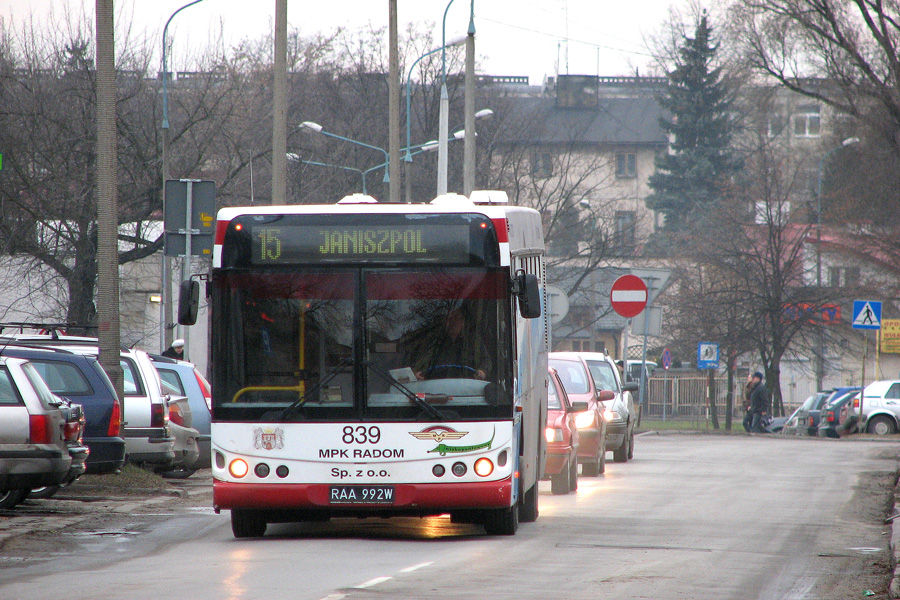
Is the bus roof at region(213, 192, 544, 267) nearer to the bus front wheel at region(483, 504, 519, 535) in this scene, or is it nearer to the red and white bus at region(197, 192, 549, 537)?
the red and white bus at region(197, 192, 549, 537)

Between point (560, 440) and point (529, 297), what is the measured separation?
234 inches

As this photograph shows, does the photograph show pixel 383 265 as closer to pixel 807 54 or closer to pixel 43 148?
pixel 43 148

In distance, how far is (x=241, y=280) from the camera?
1206 centimetres

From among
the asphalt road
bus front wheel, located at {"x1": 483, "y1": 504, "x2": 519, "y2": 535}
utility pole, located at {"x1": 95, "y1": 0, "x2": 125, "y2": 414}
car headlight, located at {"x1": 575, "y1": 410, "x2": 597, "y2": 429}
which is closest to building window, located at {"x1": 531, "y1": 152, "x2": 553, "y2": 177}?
car headlight, located at {"x1": 575, "y1": 410, "x2": 597, "y2": 429}

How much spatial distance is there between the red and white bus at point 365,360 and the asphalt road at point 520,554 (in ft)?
1.62

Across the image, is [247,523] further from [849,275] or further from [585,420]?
[849,275]

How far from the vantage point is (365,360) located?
1187cm

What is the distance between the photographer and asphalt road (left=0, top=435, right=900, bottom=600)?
30.5ft

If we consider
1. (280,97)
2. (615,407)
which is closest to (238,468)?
(280,97)

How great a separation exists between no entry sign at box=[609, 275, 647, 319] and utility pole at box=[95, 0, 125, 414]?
11.0 metres

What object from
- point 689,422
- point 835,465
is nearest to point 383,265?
point 835,465

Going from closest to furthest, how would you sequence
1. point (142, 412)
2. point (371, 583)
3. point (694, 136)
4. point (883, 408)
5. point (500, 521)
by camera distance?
1. point (371, 583)
2. point (500, 521)
3. point (142, 412)
4. point (883, 408)
5. point (694, 136)

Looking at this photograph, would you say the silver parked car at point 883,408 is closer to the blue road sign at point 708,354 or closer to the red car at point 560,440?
the blue road sign at point 708,354

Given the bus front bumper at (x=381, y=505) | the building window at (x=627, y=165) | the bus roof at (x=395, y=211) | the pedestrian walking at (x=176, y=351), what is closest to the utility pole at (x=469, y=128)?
the pedestrian walking at (x=176, y=351)
